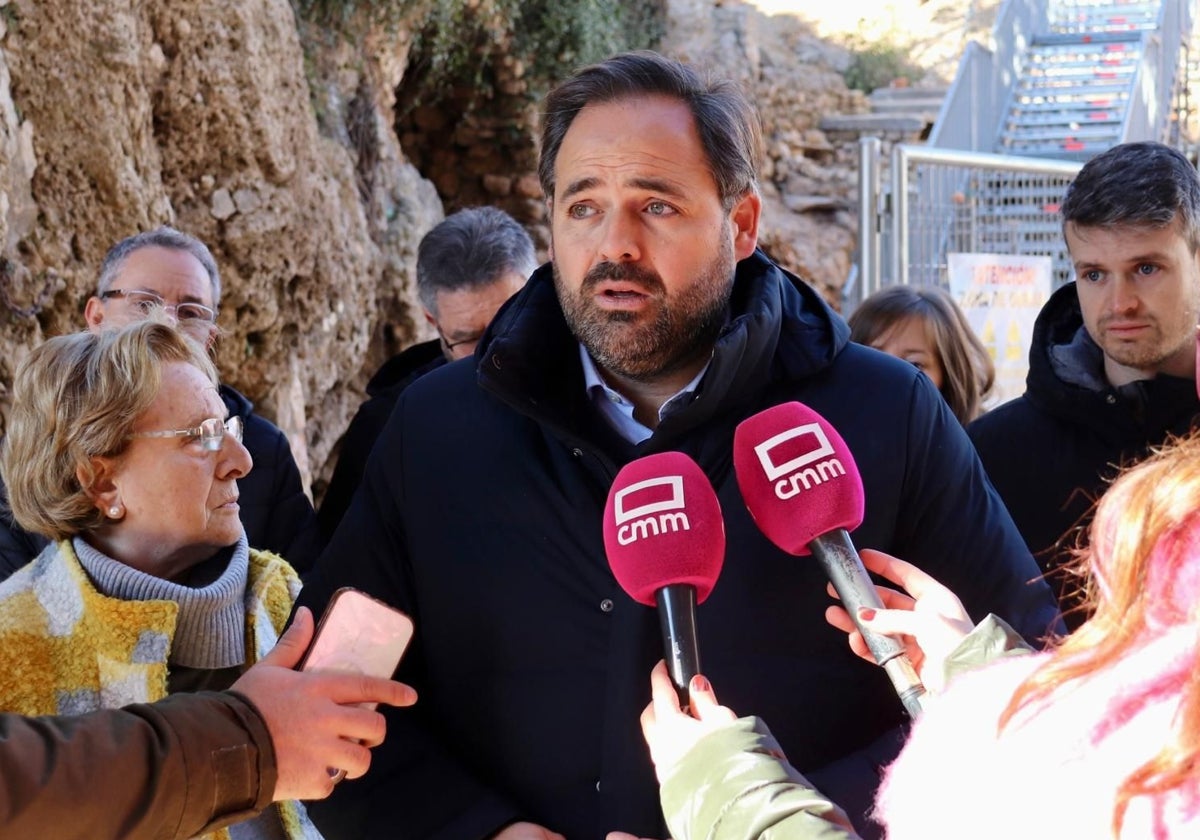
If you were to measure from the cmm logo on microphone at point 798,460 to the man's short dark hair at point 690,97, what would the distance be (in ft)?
2.48

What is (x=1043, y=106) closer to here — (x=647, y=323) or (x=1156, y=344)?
(x=1156, y=344)

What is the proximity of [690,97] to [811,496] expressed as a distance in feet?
3.33

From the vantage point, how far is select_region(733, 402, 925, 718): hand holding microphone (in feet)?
5.84

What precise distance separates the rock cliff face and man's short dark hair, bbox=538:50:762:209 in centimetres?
28

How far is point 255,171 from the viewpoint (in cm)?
631

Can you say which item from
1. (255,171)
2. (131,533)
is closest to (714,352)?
(131,533)

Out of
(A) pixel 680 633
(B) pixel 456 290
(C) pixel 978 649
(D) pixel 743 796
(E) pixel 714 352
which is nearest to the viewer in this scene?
(D) pixel 743 796

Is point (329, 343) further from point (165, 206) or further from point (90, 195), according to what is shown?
point (90, 195)

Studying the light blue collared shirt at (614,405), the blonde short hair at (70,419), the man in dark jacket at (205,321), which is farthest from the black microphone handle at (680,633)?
the man in dark jacket at (205,321)

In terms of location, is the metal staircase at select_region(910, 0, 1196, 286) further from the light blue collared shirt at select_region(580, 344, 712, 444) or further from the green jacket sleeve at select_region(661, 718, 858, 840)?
the green jacket sleeve at select_region(661, 718, 858, 840)

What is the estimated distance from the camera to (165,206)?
18.3ft

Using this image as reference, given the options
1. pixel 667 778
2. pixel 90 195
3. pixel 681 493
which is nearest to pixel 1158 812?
pixel 667 778

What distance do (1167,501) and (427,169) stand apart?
10.3 meters

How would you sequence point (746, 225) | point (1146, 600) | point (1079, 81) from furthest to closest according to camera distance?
point (1079, 81), point (746, 225), point (1146, 600)
